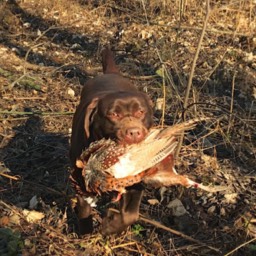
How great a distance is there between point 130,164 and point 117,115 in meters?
0.45

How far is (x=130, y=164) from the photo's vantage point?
10.4 feet

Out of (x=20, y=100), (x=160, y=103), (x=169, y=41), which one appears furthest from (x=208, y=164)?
(x=169, y=41)

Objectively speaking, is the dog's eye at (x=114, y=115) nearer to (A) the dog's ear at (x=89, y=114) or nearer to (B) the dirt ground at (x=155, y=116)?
(A) the dog's ear at (x=89, y=114)

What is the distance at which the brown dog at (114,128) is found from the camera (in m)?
3.41

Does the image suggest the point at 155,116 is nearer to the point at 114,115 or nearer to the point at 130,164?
the point at 114,115

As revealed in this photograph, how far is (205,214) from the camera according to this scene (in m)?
4.05

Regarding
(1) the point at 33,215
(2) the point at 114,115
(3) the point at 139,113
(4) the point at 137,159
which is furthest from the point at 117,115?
(1) the point at 33,215

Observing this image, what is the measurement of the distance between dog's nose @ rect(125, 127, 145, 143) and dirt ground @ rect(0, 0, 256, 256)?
0.82 meters

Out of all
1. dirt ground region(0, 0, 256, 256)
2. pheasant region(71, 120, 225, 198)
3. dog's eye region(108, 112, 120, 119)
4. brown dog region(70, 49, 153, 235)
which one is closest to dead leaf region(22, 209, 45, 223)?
dirt ground region(0, 0, 256, 256)

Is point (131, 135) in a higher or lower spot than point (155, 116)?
higher

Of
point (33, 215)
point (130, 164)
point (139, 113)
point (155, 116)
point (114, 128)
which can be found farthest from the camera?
point (155, 116)

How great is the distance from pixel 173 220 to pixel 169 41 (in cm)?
384

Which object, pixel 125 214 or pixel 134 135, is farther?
pixel 125 214

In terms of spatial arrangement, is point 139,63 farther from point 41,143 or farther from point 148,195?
point 148,195
